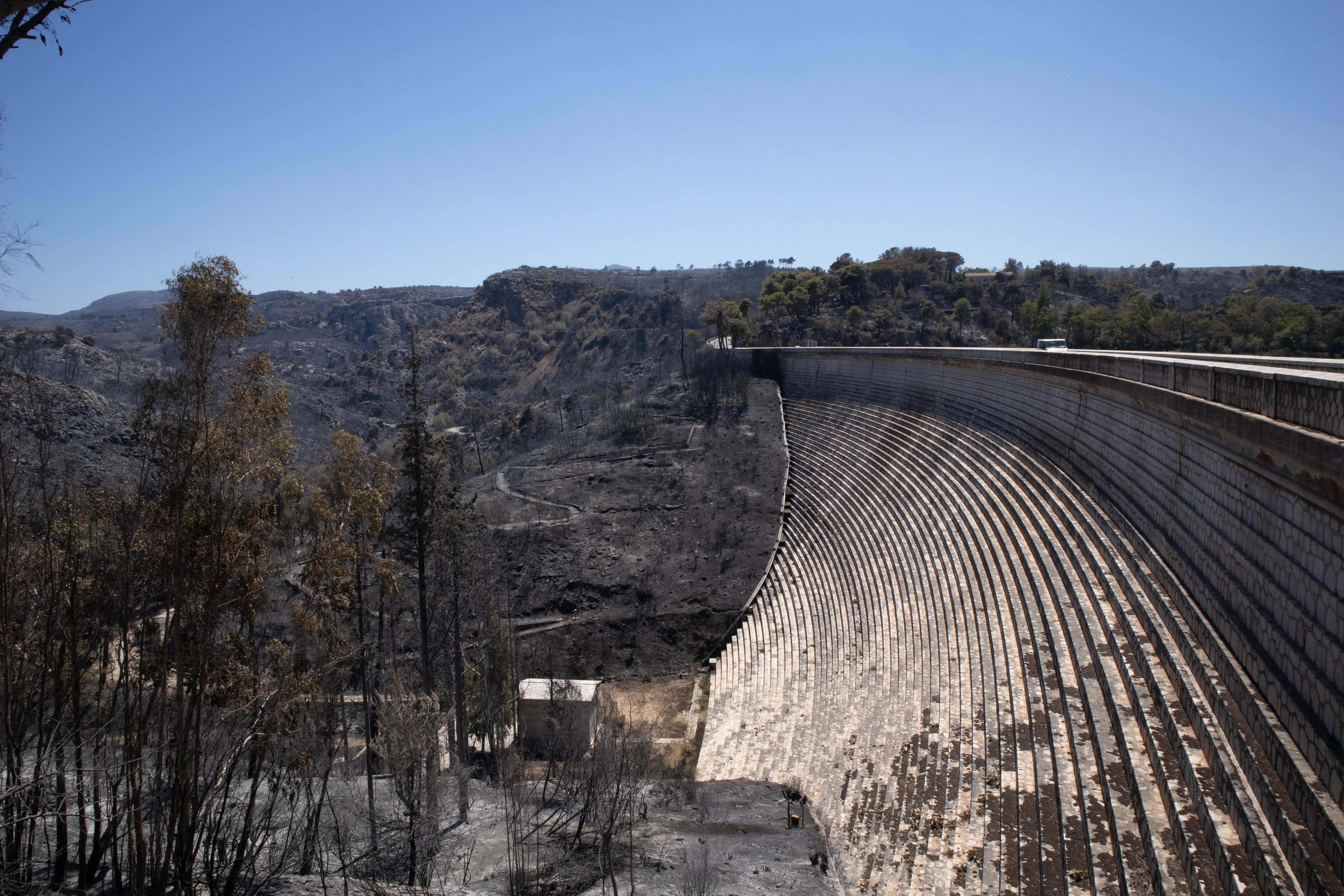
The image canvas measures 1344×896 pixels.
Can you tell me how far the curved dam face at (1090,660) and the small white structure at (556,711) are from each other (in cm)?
271

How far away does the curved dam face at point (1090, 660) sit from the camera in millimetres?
5566

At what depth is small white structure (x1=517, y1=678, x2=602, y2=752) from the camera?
51.7 ft

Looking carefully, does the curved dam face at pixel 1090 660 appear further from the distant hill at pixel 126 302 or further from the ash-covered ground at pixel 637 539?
the distant hill at pixel 126 302

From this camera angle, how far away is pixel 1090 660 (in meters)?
8.70

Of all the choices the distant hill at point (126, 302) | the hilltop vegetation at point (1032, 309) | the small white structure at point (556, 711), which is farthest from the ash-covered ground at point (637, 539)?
the distant hill at point (126, 302)

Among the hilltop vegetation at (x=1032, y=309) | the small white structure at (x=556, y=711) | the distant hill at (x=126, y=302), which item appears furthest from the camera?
the distant hill at (x=126, y=302)

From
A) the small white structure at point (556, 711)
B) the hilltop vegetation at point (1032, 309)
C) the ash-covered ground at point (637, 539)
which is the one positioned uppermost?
the hilltop vegetation at point (1032, 309)

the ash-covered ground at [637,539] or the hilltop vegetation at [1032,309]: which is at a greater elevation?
the hilltop vegetation at [1032,309]

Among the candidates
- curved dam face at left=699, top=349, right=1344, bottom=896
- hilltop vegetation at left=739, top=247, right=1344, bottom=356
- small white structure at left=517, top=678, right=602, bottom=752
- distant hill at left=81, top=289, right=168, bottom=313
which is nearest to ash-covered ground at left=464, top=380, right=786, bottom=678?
small white structure at left=517, top=678, right=602, bottom=752

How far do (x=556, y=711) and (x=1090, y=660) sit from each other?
10.5 meters

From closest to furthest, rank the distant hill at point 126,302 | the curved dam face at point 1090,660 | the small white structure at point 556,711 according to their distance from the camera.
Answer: the curved dam face at point 1090,660 → the small white structure at point 556,711 → the distant hill at point 126,302

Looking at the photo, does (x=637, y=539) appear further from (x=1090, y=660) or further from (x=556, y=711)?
(x=1090, y=660)

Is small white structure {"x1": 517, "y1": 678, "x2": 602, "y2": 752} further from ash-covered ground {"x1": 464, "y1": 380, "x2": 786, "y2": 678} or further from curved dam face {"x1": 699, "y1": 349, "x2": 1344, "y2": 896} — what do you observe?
curved dam face {"x1": 699, "y1": 349, "x2": 1344, "y2": 896}

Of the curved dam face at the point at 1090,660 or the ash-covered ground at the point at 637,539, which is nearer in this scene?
the curved dam face at the point at 1090,660
